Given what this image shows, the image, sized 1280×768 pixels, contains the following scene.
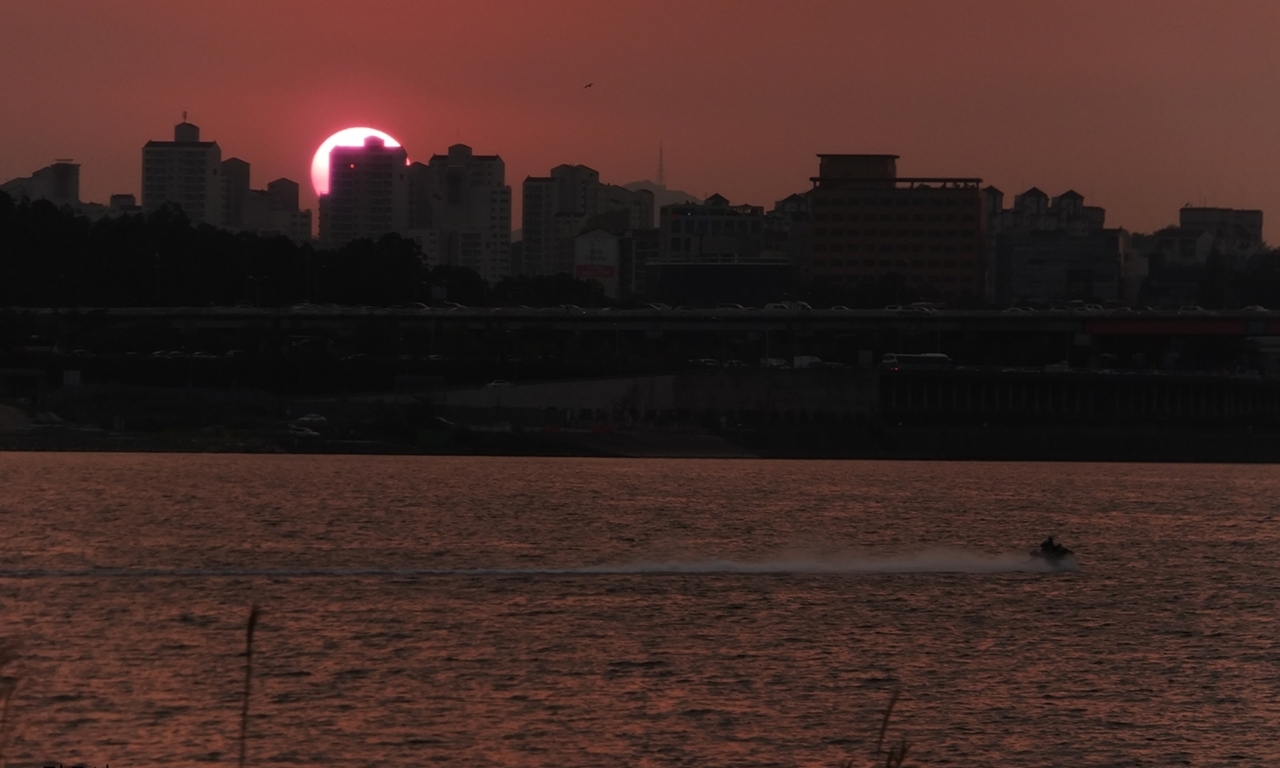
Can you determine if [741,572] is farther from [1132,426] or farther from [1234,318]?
[1234,318]

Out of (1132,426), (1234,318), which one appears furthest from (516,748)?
(1234,318)

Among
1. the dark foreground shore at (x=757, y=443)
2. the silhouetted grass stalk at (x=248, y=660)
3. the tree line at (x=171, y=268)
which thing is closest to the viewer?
the silhouetted grass stalk at (x=248, y=660)

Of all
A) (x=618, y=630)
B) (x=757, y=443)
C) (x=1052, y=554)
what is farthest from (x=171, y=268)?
(x=618, y=630)

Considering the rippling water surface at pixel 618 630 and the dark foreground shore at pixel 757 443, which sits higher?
the dark foreground shore at pixel 757 443

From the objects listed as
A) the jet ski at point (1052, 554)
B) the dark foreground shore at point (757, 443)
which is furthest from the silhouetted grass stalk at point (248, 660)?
the dark foreground shore at point (757, 443)

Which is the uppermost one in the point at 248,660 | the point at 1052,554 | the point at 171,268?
the point at 171,268

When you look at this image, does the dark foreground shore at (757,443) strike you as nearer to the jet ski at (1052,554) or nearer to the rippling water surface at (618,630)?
the rippling water surface at (618,630)

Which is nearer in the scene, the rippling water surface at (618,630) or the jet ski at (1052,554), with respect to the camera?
the rippling water surface at (618,630)

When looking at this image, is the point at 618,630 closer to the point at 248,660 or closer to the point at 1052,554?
the point at 1052,554

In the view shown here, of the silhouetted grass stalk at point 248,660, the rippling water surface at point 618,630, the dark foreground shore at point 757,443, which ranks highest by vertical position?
the silhouetted grass stalk at point 248,660
